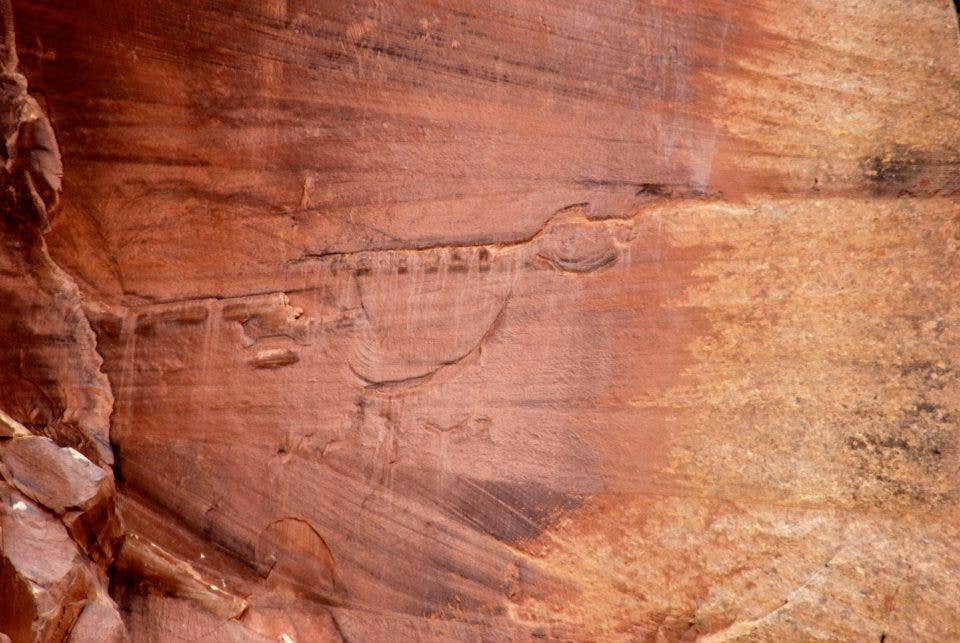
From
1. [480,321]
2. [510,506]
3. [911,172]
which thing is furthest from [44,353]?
[911,172]

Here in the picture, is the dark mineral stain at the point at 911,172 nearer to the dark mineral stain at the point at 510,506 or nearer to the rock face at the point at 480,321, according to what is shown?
the rock face at the point at 480,321

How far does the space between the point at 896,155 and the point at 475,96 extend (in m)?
1.42

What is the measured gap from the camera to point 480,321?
3.17 metres

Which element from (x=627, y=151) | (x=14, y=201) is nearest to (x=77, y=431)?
(x=14, y=201)

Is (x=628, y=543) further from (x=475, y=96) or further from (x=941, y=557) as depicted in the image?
(x=475, y=96)

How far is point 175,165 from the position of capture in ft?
10.9

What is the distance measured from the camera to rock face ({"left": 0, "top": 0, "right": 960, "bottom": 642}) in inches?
114

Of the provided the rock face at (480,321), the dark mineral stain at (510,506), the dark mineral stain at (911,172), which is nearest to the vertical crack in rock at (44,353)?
the rock face at (480,321)

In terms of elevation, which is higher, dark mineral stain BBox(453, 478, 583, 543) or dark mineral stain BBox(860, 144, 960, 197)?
dark mineral stain BBox(860, 144, 960, 197)

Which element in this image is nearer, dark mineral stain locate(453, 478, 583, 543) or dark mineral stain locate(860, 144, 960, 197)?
dark mineral stain locate(860, 144, 960, 197)

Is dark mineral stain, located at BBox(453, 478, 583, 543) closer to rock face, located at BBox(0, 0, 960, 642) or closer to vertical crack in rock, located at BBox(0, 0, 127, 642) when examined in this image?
rock face, located at BBox(0, 0, 960, 642)

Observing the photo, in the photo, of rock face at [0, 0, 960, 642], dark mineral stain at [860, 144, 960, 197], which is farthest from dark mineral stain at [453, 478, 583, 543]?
dark mineral stain at [860, 144, 960, 197]

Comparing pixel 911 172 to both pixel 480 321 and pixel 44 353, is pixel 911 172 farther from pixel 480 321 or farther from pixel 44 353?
→ pixel 44 353

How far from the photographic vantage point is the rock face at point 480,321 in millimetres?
2893
